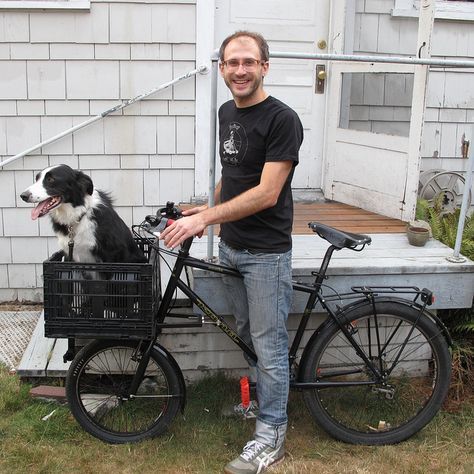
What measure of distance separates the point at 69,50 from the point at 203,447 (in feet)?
10.2

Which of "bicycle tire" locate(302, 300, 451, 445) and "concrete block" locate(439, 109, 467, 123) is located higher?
"concrete block" locate(439, 109, 467, 123)

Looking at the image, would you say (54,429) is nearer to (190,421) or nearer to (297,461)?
(190,421)

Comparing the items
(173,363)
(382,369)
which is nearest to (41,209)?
(173,363)

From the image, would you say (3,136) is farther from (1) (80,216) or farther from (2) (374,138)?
(2) (374,138)

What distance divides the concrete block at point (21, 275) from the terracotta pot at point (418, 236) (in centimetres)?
297

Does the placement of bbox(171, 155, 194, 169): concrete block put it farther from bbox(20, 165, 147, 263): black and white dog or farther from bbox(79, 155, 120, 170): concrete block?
bbox(20, 165, 147, 263): black and white dog

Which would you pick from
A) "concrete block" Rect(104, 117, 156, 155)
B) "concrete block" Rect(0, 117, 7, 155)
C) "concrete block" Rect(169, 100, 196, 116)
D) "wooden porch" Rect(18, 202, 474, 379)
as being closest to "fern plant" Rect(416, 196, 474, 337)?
"wooden porch" Rect(18, 202, 474, 379)

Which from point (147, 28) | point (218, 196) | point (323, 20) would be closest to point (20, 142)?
point (147, 28)

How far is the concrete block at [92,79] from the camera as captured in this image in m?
4.72

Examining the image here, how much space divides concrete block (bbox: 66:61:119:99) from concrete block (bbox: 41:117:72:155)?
0.20 m

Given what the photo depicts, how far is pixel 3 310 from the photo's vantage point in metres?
4.98

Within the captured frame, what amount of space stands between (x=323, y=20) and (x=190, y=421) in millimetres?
3408

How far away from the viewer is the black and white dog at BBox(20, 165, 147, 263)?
2988 millimetres

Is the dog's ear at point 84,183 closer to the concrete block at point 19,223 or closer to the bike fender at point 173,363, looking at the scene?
the bike fender at point 173,363
